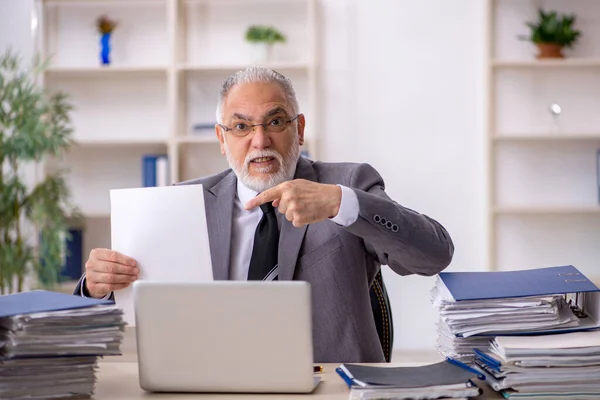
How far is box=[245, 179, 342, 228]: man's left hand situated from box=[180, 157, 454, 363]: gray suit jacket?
0.67 feet

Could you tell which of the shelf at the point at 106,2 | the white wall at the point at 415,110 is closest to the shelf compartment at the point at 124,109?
the shelf at the point at 106,2

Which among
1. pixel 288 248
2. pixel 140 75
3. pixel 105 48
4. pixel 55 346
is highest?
pixel 105 48

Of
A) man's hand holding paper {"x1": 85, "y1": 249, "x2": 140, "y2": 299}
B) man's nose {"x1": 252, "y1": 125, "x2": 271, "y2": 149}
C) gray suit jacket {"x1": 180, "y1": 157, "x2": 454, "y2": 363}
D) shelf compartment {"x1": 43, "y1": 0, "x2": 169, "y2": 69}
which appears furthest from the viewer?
shelf compartment {"x1": 43, "y1": 0, "x2": 169, "y2": 69}

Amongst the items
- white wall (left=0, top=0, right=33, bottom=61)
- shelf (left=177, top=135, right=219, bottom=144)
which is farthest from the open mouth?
white wall (left=0, top=0, right=33, bottom=61)

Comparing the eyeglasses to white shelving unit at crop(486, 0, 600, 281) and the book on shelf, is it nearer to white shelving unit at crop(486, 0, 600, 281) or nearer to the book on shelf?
the book on shelf

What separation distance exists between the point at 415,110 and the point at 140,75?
160 centimetres

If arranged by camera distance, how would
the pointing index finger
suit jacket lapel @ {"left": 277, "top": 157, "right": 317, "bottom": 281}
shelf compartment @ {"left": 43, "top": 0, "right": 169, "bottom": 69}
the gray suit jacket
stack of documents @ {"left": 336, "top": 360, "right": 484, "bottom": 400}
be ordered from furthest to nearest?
shelf compartment @ {"left": 43, "top": 0, "right": 169, "bottom": 69}, suit jacket lapel @ {"left": 277, "top": 157, "right": 317, "bottom": 281}, the gray suit jacket, the pointing index finger, stack of documents @ {"left": 336, "top": 360, "right": 484, "bottom": 400}

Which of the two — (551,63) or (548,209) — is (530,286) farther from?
(551,63)

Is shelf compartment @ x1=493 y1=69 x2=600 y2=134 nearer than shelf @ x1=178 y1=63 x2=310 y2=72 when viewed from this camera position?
No

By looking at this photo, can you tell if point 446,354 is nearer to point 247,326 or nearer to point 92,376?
point 247,326

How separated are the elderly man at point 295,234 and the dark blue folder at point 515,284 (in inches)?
11.8

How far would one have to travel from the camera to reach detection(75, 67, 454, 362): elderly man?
1902 mm

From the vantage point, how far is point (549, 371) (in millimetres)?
1422

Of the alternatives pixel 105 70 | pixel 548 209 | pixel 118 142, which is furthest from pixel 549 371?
pixel 105 70
